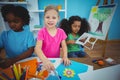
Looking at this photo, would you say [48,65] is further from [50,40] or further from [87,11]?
[87,11]

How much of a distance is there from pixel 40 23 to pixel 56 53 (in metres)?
0.17

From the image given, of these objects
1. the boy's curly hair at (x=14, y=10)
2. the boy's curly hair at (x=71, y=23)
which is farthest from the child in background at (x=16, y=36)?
the boy's curly hair at (x=71, y=23)

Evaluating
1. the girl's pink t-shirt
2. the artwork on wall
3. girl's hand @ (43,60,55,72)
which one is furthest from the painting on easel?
girl's hand @ (43,60,55,72)

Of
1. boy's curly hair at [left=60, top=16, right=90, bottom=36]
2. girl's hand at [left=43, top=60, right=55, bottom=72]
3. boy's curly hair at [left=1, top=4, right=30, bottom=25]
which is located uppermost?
boy's curly hair at [left=1, top=4, right=30, bottom=25]

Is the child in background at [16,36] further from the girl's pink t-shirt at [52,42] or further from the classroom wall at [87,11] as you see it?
the classroom wall at [87,11]

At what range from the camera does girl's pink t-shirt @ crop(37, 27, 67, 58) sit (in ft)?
1.90

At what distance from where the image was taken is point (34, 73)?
47 cm

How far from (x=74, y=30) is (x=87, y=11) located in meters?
0.10

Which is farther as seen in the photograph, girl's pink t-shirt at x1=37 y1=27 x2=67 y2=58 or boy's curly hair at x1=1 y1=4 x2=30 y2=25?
girl's pink t-shirt at x1=37 y1=27 x2=67 y2=58

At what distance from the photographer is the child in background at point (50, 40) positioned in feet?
1.68

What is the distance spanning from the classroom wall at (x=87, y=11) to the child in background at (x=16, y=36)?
17 centimetres

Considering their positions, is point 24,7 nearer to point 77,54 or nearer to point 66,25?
point 66,25

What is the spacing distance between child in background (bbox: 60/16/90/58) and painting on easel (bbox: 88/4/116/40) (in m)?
0.04

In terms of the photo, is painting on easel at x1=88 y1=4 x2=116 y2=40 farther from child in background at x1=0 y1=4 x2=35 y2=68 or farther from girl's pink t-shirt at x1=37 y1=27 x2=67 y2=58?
child in background at x1=0 y1=4 x2=35 y2=68
